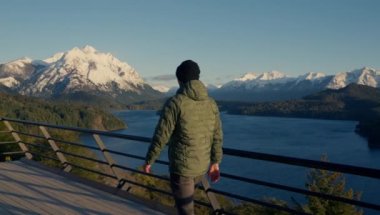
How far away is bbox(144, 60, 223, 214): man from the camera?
12.0 ft

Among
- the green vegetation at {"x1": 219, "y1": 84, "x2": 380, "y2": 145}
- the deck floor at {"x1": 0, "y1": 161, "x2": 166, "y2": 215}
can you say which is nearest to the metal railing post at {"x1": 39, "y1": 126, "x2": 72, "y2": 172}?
the deck floor at {"x1": 0, "y1": 161, "x2": 166, "y2": 215}

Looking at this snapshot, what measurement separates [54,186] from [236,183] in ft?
110

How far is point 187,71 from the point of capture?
3.67 metres

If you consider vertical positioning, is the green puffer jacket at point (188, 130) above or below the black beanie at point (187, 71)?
below

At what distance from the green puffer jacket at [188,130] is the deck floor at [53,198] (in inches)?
80.1

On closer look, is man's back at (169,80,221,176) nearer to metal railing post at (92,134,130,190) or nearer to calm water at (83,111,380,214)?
metal railing post at (92,134,130,190)

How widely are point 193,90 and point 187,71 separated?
15 centimetres

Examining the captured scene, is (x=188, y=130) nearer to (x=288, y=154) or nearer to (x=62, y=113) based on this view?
(x=288, y=154)

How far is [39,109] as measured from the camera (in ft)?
375

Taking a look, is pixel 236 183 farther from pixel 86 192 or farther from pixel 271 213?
pixel 86 192

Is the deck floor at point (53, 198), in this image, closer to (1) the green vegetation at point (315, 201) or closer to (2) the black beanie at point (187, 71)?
(2) the black beanie at point (187, 71)

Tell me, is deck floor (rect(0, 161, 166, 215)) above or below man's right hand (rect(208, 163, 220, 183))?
below

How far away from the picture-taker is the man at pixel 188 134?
12.0 ft

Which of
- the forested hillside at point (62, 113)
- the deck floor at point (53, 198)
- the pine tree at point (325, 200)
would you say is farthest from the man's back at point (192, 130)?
the forested hillside at point (62, 113)
